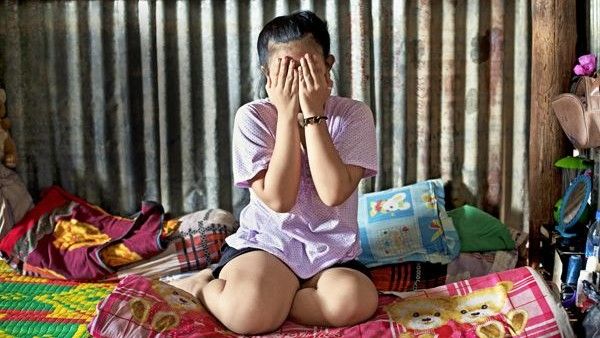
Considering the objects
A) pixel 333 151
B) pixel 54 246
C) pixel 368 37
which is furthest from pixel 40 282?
pixel 368 37

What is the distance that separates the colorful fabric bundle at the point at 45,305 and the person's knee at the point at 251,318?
58 cm

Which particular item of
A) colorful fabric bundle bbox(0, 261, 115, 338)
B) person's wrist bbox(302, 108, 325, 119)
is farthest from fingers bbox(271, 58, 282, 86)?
colorful fabric bundle bbox(0, 261, 115, 338)

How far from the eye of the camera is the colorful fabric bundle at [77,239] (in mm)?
3779

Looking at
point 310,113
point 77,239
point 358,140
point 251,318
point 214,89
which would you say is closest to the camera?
point 251,318

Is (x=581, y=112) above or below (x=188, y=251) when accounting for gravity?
above

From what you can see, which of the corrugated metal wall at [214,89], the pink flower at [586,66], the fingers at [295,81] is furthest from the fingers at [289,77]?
the pink flower at [586,66]

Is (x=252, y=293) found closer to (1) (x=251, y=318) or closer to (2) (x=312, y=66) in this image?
(1) (x=251, y=318)

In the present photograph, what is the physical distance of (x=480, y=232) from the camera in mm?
3963

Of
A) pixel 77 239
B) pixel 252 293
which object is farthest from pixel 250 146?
pixel 77 239

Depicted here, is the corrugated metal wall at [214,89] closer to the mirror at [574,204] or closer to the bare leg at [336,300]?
the mirror at [574,204]

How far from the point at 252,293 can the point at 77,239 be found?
1.58 metres

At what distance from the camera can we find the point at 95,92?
4.41 metres

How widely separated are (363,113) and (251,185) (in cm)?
51

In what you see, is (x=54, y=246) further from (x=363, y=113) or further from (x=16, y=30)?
(x=363, y=113)
